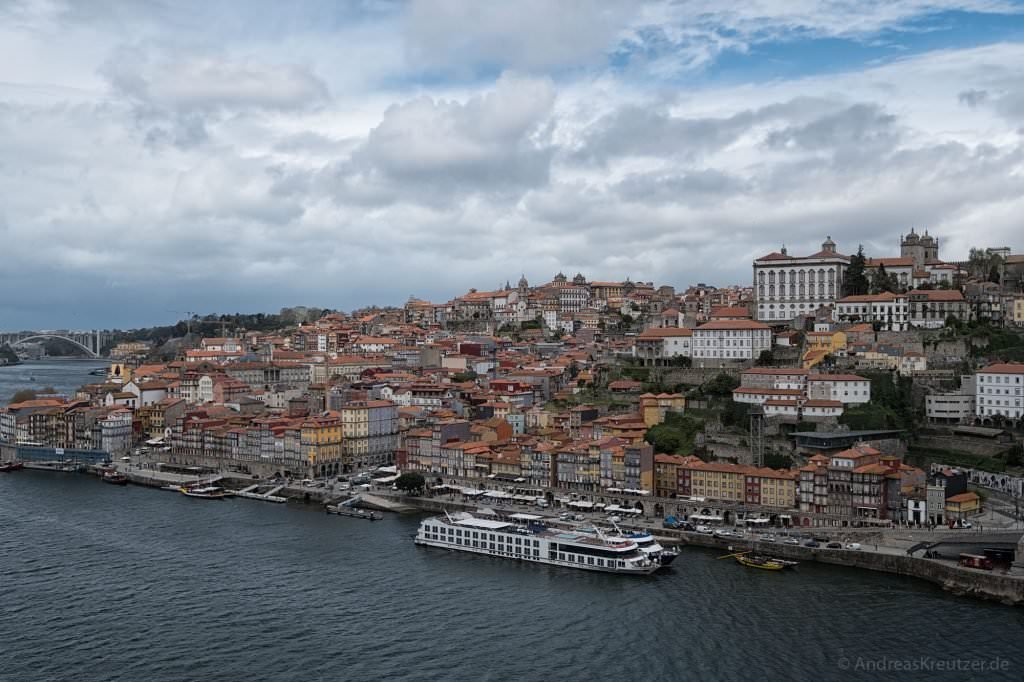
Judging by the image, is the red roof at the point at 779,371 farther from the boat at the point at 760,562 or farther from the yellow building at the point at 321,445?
the yellow building at the point at 321,445

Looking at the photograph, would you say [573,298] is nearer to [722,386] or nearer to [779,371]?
[722,386]

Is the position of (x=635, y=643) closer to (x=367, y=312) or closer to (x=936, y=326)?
(x=936, y=326)

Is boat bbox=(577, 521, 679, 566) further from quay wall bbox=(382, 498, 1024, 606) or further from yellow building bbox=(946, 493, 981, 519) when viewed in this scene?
yellow building bbox=(946, 493, 981, 519)

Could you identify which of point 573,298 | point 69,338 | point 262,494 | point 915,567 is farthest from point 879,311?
point 69,338

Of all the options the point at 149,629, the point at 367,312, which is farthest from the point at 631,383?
the point at 367,312

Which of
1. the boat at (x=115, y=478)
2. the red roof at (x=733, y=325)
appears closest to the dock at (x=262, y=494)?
the boat at (x=115, y=478)
